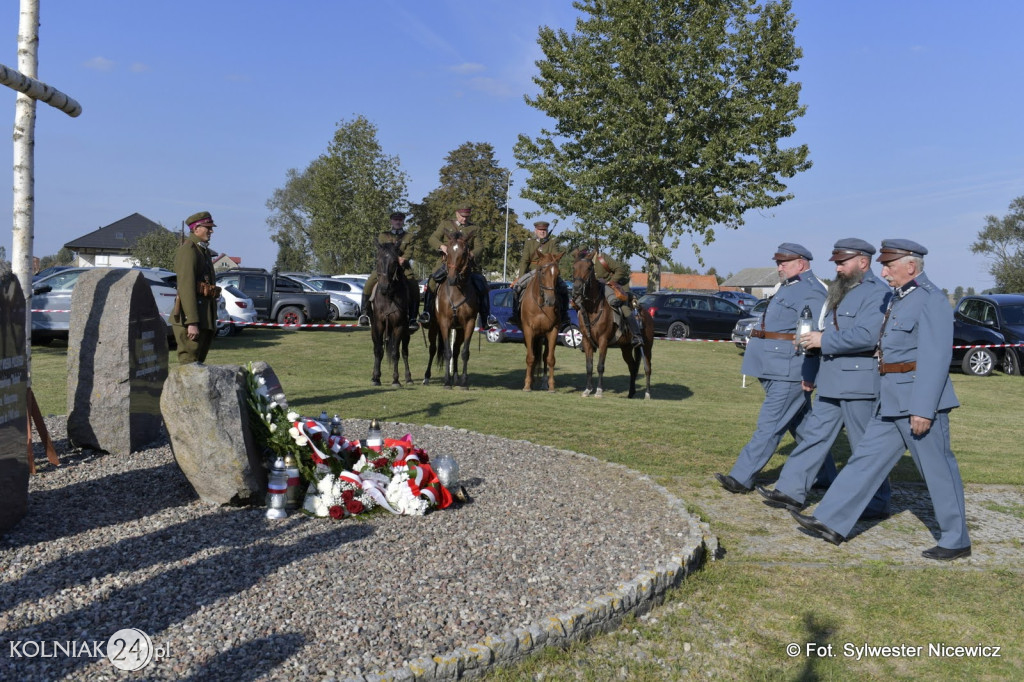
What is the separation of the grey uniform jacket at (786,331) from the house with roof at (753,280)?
130 metres

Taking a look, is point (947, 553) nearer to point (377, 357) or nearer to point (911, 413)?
point (911, 413)

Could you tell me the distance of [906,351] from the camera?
566 centimetres

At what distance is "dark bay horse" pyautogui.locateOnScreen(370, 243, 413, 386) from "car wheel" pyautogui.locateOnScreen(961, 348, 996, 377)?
1472 cm

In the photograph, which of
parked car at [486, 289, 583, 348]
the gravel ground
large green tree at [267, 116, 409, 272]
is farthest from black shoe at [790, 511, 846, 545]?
large green tree at [267, 116, 409, 272]

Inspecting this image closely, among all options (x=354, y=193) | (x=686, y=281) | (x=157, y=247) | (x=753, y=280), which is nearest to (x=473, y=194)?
(x=354, y=193)

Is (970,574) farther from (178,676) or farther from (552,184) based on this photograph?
(552,184)

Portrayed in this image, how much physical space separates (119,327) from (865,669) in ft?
19.9

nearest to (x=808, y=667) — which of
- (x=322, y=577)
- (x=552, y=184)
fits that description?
(x=322, y=577)

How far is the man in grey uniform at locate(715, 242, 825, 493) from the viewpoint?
273 inches

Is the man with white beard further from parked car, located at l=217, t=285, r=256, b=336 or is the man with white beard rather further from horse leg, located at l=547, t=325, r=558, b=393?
parked car, located at l=217, t=285, r=256, b=336

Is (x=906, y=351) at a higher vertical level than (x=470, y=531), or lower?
higher

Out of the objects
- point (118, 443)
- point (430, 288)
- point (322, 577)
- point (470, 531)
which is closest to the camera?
point (322, 577)

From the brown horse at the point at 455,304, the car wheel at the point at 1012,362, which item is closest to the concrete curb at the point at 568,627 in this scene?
the brown horse at the point at 455,304

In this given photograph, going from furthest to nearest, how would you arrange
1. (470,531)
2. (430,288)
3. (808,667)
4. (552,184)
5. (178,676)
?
(552,184) → (430,288) → (470,531) → (808,667) → (178,676)
